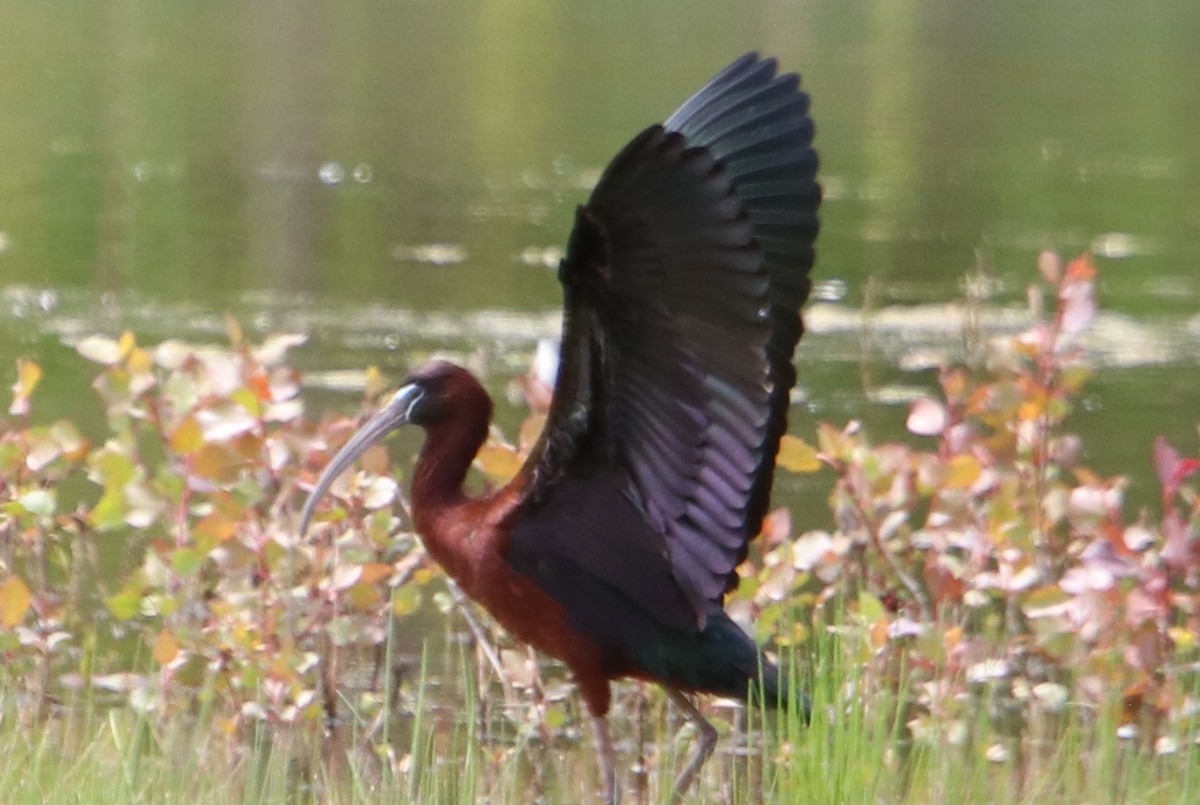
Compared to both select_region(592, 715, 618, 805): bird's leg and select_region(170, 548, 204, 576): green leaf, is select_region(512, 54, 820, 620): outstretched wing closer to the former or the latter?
select_region(592, 715, 618, 805): bird's leg

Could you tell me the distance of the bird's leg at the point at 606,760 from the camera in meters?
3.89

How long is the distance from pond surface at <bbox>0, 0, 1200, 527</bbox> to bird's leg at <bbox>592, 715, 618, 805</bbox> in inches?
61.7

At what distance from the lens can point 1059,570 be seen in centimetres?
563

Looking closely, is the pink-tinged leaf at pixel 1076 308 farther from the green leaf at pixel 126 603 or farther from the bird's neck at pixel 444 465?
the green leaf at pixel 126 603

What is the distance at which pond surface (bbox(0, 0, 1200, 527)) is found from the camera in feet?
32.0

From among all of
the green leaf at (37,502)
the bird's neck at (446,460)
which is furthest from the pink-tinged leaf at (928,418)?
the green leaf at (37,502)

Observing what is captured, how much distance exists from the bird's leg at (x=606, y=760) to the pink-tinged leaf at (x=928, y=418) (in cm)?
112

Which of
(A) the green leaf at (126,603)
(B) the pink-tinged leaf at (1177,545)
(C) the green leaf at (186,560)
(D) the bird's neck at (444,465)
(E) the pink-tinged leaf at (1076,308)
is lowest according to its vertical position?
(A) the green leaf at (126,603)

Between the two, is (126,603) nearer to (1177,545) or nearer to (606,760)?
(606,760)

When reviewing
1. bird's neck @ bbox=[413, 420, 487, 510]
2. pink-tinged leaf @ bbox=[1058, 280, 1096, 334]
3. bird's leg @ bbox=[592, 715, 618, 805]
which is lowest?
bird's leg @ bbox=[592, 715, 618, 805]

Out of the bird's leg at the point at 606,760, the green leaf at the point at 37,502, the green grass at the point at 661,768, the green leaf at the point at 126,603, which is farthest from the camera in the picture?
the green leaf at the point at 126,603

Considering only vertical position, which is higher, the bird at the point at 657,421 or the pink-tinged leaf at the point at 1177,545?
the bird at the point at 657,421

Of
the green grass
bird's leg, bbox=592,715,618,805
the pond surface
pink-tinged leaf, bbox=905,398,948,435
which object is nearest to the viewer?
the green grass

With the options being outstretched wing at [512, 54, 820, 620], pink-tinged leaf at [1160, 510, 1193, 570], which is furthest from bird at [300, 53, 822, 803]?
pink-tinged leaf at [1160, 510, 1193, 570]
